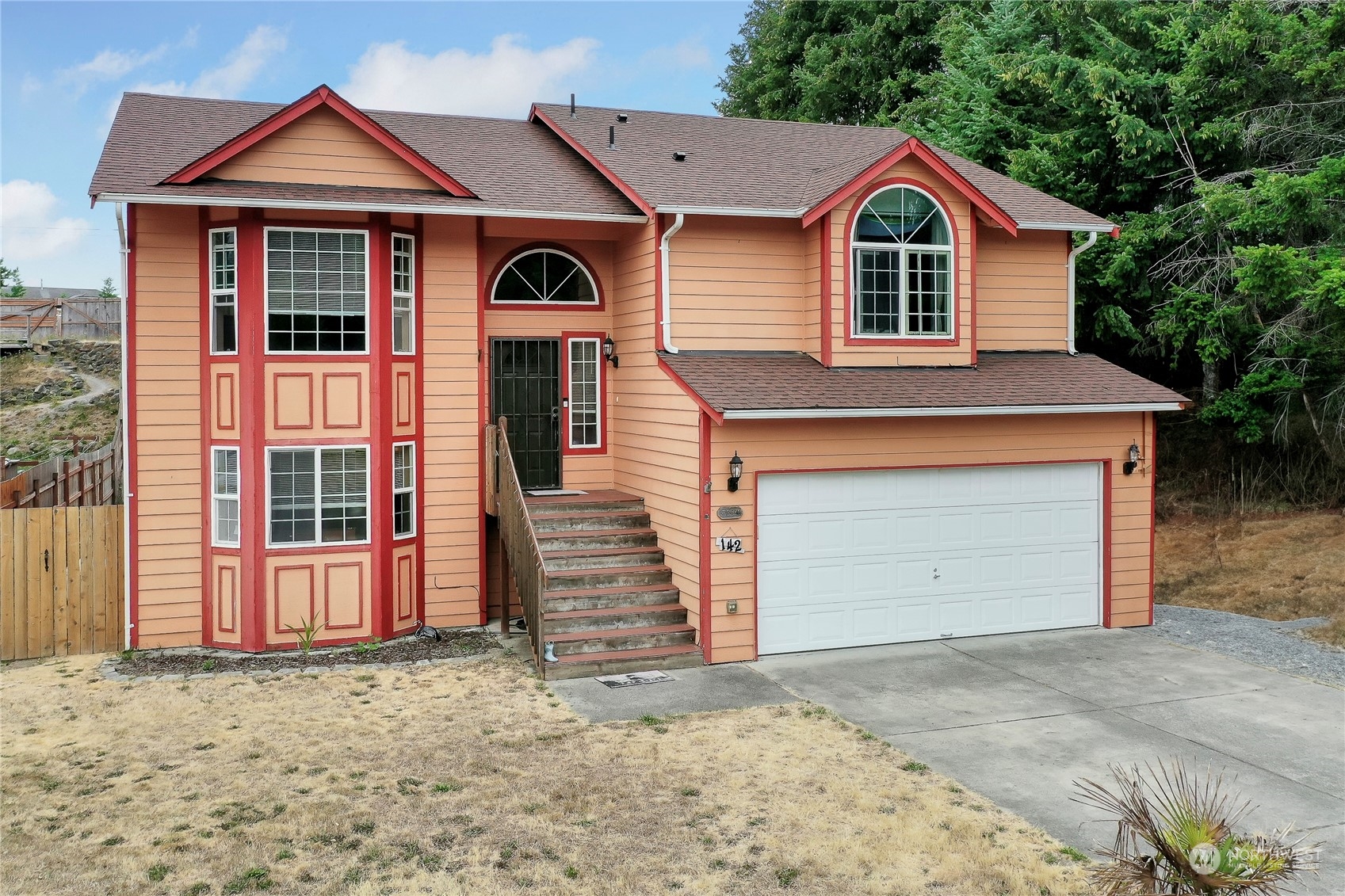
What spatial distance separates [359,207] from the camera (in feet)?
38.1

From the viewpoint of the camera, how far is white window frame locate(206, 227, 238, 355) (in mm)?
11820

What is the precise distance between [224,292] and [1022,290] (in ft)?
31.7

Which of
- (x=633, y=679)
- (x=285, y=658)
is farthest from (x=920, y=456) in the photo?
(x=285, y=658)

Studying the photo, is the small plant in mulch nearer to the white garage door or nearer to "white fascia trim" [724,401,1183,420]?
the white garage door

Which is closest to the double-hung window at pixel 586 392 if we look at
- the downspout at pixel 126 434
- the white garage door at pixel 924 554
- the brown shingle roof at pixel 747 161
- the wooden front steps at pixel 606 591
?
the wooden front steps at pixel 606 591

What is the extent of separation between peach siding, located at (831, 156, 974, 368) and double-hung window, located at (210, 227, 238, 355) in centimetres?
660

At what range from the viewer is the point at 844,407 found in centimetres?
1144

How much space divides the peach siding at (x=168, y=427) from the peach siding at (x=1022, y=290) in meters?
9.38

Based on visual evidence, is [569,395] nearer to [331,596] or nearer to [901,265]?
[331,596]

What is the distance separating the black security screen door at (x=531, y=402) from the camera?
13.7 meters

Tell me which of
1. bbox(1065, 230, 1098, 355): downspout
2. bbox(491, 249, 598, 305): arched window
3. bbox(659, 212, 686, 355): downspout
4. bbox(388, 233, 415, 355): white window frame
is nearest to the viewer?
bbox(388, 233, 415, 355): white window frame

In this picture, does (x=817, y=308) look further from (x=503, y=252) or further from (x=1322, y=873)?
(x=1322, y=873)

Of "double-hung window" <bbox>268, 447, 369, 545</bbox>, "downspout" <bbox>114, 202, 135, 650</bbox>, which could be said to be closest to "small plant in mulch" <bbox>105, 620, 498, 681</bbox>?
"downspout" <bbox>114, 202, 135, 650</bbox>

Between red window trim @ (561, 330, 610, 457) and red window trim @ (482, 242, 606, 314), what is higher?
red window trim @ (482, 242, 606, 314)
